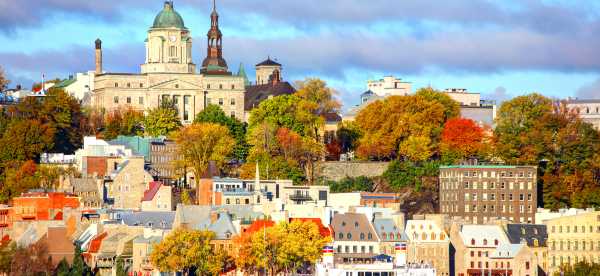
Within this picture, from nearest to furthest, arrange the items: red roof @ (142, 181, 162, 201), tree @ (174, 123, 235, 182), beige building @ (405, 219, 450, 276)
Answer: beige building @ (405, 219, 450, 276)
red roof @ (142, 181, 162, 201)
tree @ (174, 123, 235, 182)

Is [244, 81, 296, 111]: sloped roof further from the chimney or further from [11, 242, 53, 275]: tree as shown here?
[11, 242, 53, 275]: tree

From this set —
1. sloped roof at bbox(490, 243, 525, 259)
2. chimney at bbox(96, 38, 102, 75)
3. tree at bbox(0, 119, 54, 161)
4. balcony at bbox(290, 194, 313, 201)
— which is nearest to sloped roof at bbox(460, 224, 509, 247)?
sloped roof at bbox(490, 243, 525, 259)

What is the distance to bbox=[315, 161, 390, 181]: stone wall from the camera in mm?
152125

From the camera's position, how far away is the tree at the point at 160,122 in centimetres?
16225

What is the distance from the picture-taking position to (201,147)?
15325cm

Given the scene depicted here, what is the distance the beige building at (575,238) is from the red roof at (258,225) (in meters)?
19.1

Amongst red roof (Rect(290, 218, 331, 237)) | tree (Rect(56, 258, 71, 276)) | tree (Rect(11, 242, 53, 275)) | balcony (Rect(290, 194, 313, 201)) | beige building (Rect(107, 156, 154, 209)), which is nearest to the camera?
tree (Rect(56, 258, 71, 276))

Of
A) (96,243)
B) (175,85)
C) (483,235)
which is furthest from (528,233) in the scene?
(175,85)

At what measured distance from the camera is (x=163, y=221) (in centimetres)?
13450

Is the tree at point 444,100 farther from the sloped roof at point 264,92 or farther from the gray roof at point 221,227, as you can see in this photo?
the gray roof at point 221,227

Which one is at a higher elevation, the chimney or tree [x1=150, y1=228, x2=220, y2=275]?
the chimney

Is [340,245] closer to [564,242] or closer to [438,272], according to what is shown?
[438,272]

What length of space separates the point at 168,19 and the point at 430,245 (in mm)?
50651

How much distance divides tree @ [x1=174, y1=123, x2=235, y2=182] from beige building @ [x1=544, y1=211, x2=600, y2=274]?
32.4 m
